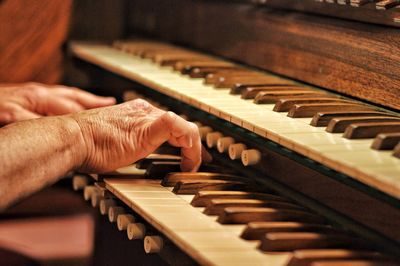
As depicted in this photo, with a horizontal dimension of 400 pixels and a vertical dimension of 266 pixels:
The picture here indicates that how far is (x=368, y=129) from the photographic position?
5.99 feet

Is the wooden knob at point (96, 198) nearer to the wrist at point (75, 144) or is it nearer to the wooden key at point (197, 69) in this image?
the wrist at point (75, 144)

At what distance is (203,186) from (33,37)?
1.87m

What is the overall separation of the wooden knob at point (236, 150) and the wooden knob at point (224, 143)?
2.0 inches

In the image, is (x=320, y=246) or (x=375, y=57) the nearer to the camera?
(x=320, y=246)

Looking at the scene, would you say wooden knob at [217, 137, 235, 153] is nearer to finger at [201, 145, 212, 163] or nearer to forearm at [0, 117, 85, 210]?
finger at [201, 145, 212, 163]

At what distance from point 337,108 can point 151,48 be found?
1343 millimetres

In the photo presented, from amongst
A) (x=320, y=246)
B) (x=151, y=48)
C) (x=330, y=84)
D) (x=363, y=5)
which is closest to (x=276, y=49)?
(x=330, y=84)

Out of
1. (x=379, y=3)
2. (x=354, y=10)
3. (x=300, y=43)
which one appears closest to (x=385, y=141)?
(x=379, y=3)

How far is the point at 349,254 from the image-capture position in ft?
5.26

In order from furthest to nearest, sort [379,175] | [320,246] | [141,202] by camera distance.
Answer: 1. [141,202]
2. [320,246]
3. [379,175]

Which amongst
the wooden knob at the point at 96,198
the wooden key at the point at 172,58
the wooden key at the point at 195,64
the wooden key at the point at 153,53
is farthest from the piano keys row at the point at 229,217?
the wooden key at the point at 153,53

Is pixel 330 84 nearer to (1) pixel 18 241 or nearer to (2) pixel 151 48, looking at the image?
(2) pixel 151 48

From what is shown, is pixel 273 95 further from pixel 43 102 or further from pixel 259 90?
pixel 43 102

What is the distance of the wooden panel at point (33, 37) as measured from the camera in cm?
360
